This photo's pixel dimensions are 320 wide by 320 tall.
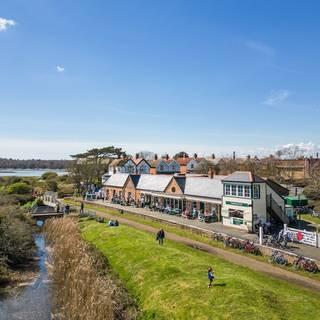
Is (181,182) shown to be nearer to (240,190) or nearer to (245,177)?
(240,190)

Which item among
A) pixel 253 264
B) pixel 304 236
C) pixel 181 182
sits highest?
pixel 181 182

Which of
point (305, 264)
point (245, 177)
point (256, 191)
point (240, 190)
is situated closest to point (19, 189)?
point (240, 190)

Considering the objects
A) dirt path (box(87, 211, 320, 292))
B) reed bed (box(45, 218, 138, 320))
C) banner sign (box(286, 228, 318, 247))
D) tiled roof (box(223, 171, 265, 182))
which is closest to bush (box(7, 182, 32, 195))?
reed bed (box(45, 218, 138, 320))

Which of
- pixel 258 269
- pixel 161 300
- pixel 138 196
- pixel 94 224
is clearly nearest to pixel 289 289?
pixel 258 269

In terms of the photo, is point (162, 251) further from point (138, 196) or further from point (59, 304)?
point (138, 196)

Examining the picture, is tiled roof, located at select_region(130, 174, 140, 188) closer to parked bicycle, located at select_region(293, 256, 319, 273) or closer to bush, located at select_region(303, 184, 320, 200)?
bush, located at select_region(303, 184, 320, 200)

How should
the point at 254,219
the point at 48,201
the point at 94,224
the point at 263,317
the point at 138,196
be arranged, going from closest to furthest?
1. the point at 263,317
2. the point at 254,219
3. the point at 94,224
4. the point at 138,196
5. the point at 48,201

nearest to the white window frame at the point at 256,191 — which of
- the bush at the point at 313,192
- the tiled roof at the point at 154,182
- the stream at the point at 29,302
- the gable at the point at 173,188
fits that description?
the gable at the point at 173,188
